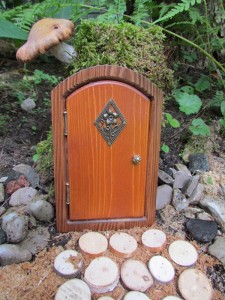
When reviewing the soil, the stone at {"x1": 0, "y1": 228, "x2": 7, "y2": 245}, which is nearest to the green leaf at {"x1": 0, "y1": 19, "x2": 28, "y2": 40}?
Answer: the soil

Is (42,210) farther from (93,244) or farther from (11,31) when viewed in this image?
(11,31)

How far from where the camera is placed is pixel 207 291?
1.14 metres

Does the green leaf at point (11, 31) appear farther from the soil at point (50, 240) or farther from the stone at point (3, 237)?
the stone at point (3, 237)

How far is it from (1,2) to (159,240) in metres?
2.94

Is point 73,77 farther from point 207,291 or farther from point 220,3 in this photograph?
point 220,3

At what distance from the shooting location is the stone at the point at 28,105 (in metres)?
2.26

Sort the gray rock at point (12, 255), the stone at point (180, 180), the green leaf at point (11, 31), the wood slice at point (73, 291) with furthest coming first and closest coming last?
the green leaf at point (11, 31), the stone at point (180, 180), the gray rock at point (12, 255), the wood slice at point (73, 291)

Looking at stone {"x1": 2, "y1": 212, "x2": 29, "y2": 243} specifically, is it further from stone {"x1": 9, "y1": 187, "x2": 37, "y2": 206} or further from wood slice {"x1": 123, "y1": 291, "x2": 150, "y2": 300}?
wood slice {"x1": 123, "y1": 291, "x2": 150, "y2": 300}

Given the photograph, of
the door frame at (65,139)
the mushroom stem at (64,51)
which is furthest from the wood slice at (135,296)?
the mushroom stem at (64,51)

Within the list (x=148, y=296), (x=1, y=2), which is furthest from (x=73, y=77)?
(x=1, y=2)

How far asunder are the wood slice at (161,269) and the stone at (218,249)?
0.20 meters

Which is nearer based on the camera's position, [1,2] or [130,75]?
[130,75]

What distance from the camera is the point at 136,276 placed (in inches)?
46.0

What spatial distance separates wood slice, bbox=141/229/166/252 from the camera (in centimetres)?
128
